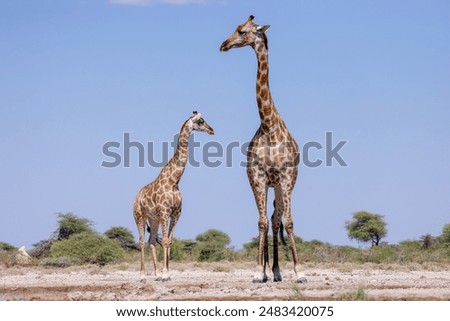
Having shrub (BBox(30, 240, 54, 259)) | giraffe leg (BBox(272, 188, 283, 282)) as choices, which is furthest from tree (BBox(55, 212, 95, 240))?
giraffe leg (BBox(272, 188, 283, 282))

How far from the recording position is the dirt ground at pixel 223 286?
644 inches

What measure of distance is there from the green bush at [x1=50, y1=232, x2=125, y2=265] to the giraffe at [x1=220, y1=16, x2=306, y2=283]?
12446mm

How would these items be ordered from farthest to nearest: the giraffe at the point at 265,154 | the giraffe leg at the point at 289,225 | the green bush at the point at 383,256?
the green bush at the point at 383,256 < the giraffe leg at the point at 289,225 < the giraffe at the point at 265,154

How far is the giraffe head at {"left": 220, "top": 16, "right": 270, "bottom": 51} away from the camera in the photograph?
1808 cm

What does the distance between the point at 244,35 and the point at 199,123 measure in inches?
110

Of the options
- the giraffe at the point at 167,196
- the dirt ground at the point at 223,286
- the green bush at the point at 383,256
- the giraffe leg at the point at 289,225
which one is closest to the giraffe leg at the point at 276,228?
the dirt ground at the point at 223,286

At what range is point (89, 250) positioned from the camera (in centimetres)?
3062

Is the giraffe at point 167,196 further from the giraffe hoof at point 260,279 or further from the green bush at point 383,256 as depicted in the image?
the green bush at point 383,256

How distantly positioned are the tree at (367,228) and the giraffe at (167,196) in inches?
817

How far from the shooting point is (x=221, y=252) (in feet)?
106

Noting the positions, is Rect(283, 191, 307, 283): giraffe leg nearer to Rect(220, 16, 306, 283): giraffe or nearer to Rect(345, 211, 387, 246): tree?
Rect(220, 16, 306, 283): giraffe

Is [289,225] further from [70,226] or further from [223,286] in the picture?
[70,226]
